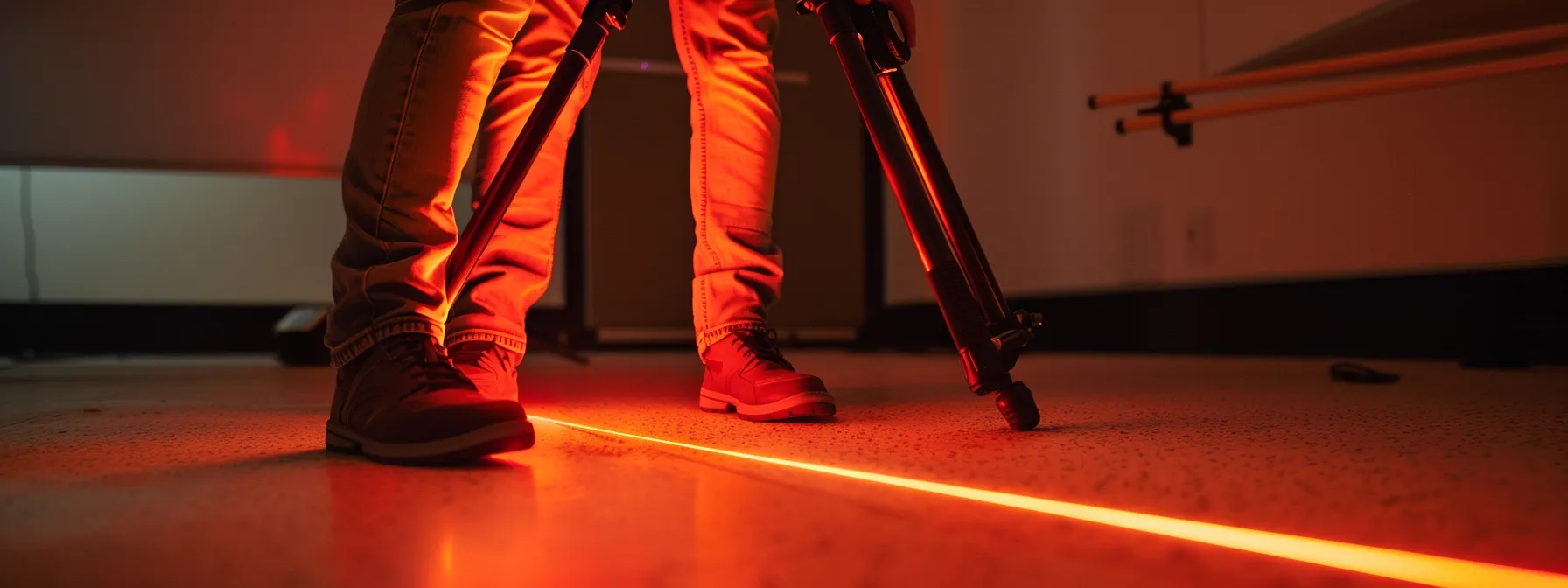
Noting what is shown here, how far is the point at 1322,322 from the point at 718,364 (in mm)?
2019

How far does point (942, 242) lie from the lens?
3.05 ft

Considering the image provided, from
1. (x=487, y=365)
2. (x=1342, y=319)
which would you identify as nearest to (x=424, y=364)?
(x=487, y=365)

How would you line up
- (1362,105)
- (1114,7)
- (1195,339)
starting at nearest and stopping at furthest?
(1362,105), (1195,339), (1114,7)

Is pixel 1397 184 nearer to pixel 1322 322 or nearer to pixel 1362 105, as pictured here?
pixel 1362 105

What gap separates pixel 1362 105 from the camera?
256 cm

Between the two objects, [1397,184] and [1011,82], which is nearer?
[1397,184]

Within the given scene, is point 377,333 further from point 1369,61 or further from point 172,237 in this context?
point 172,237

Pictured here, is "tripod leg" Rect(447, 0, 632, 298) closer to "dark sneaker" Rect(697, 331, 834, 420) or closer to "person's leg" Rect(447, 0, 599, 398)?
"person's leg" Rect(447, 0, 599, 398)

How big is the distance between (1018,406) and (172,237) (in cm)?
304

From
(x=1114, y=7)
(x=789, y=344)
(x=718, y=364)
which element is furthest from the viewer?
(x=789, y=344)

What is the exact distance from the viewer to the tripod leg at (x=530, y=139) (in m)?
0.91

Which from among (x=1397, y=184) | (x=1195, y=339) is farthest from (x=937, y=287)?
(x=1195, y=339)

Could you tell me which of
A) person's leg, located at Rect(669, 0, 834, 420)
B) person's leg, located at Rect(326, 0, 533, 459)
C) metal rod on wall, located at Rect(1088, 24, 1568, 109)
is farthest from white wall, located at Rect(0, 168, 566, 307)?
person's leg, located at Rect(326, 0, 533, 459)

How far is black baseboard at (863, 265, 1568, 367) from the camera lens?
2.15 metres
